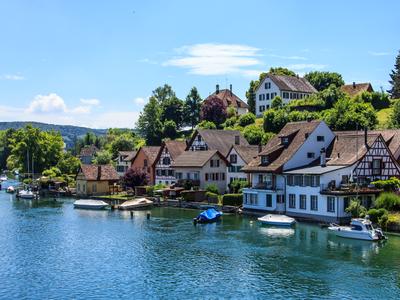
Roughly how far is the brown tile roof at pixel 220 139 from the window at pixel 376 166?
34.9 m

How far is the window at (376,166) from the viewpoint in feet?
223

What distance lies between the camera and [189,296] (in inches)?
1447

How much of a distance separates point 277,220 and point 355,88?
256ft

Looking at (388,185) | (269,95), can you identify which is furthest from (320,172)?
(269,95)

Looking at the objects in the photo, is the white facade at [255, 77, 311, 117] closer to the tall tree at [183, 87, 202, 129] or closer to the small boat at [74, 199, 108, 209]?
the tall tree at [183, 87, 202, 129]

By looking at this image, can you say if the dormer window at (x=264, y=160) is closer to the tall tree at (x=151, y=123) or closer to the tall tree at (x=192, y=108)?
the tall tree at (x=151, y=123)

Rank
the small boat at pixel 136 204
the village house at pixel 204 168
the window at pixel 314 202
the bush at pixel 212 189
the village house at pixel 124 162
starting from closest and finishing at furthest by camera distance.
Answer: the window at pixel 314 202 → the small boat at pixel 136 204 → the bush at pixel 212 189 → the village house at pixel 204 168 → the village house at pixel 124 162

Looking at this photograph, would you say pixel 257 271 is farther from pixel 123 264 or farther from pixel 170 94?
pixel 170 94

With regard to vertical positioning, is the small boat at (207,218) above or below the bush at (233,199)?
below

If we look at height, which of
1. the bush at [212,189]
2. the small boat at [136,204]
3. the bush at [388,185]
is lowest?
the small boat at [136,204]

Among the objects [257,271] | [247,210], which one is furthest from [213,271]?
[247,210]

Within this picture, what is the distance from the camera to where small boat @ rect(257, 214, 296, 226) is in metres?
64.0

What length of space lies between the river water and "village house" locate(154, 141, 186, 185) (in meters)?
34.1

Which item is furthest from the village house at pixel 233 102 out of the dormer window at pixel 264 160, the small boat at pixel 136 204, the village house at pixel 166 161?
the dormer window at pixel 264 160
